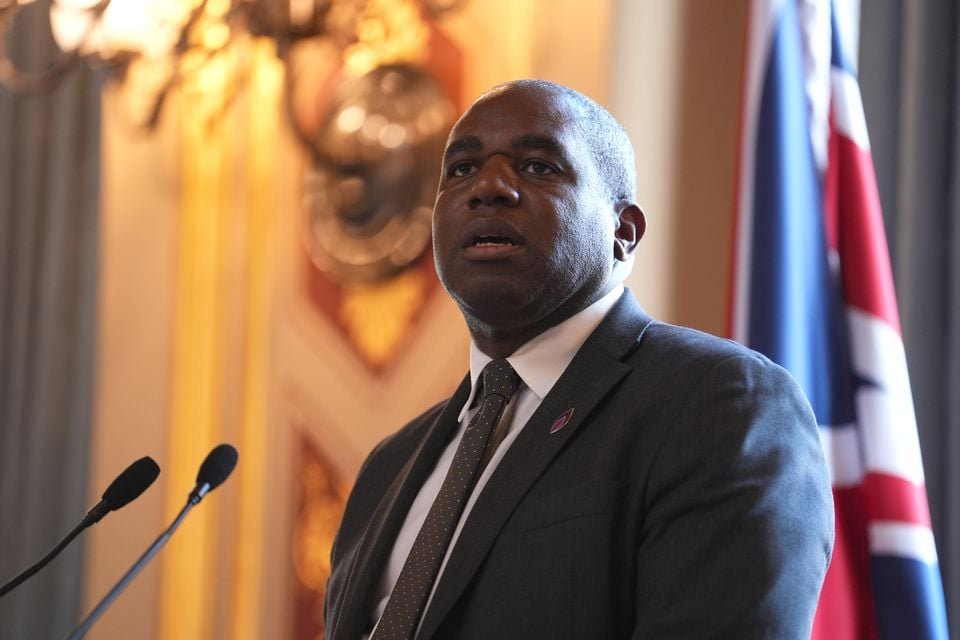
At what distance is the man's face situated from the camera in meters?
1.86

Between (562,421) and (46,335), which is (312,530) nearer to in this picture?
(46,335)

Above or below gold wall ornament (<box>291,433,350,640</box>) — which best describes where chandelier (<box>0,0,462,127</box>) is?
above

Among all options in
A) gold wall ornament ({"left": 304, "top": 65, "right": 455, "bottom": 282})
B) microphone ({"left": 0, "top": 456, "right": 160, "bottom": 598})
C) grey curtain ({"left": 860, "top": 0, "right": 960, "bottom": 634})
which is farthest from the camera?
gold wall ornament ({"left": 304, "top": 65, "right": 455, "bottom": 282})

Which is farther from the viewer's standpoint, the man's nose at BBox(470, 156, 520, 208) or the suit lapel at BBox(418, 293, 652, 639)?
the man's nose at BBox(470, 156, 520, 208)

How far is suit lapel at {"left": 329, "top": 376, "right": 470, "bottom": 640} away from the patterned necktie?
12 cm

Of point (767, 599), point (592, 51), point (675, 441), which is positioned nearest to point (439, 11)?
point (592, 51)

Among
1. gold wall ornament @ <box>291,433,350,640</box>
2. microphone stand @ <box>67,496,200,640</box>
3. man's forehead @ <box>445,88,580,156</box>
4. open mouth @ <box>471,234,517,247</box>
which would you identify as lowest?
gold wall ornament @ <box>291,433,350,640</box>

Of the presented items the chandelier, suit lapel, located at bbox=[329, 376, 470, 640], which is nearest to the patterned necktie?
suit lapel, located at bbox=[329, 376, 470, 640]

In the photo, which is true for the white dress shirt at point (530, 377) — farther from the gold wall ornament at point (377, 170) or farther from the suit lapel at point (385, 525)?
the gold wall ornament at point (377, 170)

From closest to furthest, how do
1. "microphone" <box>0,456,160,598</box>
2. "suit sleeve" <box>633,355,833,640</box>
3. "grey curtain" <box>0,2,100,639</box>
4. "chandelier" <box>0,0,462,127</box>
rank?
"suit sleeve" <box>633,355,833,640</box> → "microphone" <box>0,456,160,598</box> → "chandelier" <box>0,0,462,127</box> → "grey curtain" <box>0,2,100,639</box>

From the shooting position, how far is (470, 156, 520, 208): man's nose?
1.87 metres

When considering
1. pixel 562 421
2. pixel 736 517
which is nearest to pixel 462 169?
pixel 562 421

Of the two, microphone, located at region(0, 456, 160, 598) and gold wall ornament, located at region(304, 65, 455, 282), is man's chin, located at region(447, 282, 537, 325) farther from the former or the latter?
gold wall ornament, located at region(304, 65, 455, 282)

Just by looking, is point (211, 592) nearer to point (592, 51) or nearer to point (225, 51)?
point (225, 51)
